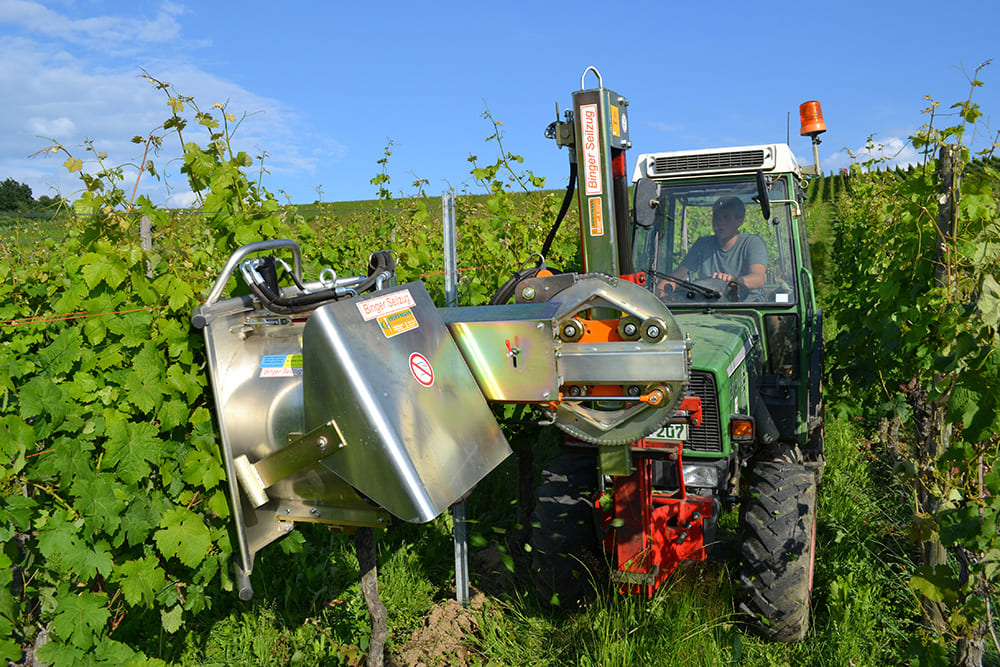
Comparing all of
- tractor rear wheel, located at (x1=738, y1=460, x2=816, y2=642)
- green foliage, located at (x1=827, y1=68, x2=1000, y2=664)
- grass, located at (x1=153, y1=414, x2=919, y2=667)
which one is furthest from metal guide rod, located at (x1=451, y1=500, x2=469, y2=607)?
green foliage, located at (x1=827, y1=68, x2=1000, y2=664)

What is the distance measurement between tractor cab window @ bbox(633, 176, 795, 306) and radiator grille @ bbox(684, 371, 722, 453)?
1.00 metres

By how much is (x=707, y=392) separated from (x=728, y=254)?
48.0 inches

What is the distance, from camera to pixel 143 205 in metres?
2.92

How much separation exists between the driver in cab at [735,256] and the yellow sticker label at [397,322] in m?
2.58

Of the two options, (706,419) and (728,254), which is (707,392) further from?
(728,254)

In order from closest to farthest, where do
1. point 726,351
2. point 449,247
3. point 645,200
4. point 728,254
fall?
point 645,200, point 726,351, point 449,247, point 728,254

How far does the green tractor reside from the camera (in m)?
2.67

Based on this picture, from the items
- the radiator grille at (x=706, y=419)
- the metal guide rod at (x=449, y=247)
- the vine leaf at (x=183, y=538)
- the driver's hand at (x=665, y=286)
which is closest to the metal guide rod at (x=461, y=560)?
the metal guide rod at (x=449, y=247)

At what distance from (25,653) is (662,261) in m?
3.65

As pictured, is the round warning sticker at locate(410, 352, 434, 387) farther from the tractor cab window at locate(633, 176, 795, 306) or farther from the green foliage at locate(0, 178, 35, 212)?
the green foliage at locate(0, 178, 35, 212)

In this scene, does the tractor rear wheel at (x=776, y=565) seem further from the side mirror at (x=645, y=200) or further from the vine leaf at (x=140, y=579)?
the vine leaf at (x=140, y=579)

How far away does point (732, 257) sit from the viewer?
430 centimetres

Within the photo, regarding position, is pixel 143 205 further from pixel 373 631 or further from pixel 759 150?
pixel 759 150

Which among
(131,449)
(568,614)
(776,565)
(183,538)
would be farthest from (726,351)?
(131,449)
